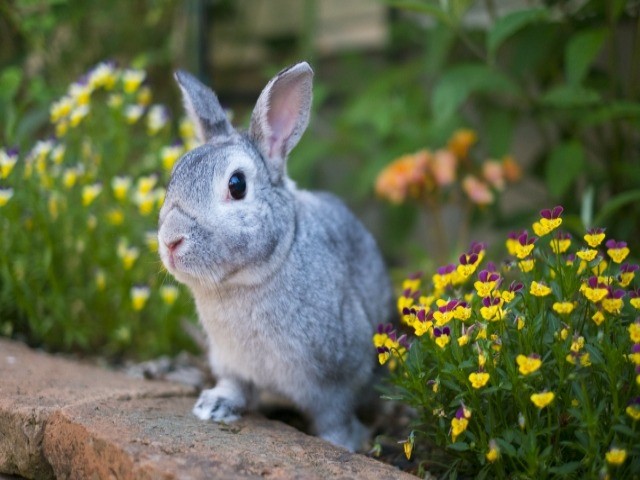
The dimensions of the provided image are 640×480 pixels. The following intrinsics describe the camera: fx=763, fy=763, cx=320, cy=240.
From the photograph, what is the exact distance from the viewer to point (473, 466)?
288 cm

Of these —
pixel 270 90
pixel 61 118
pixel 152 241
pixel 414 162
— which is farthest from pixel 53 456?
pixel 414 162

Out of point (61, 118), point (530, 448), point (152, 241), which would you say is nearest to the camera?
point (530, 448)

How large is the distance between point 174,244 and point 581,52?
8.36 ft

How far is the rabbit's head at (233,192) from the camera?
2.98 metres

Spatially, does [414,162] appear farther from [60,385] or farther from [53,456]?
Result: [53,456]

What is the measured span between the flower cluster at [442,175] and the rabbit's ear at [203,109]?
1.78 meters

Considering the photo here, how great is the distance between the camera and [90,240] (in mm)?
4398

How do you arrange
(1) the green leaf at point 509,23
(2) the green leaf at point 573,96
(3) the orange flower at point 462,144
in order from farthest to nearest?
(3) the orange flower at point 462,144, (2) the green leaf at point 573,96, (1) the green leaf at point 509,23

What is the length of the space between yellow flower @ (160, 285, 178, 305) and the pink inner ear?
117 centimetres

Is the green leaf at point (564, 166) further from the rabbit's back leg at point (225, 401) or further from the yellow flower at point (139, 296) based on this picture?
the yellow flower at point (139, 296)

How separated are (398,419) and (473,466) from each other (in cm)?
108

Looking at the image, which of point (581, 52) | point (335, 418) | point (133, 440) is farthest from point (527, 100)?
point (133, 440)

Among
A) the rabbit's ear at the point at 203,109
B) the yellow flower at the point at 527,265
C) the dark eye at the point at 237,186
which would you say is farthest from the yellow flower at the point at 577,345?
the rabbit's ear at the point at 203,109

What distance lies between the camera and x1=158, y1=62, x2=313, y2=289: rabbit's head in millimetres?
2984
